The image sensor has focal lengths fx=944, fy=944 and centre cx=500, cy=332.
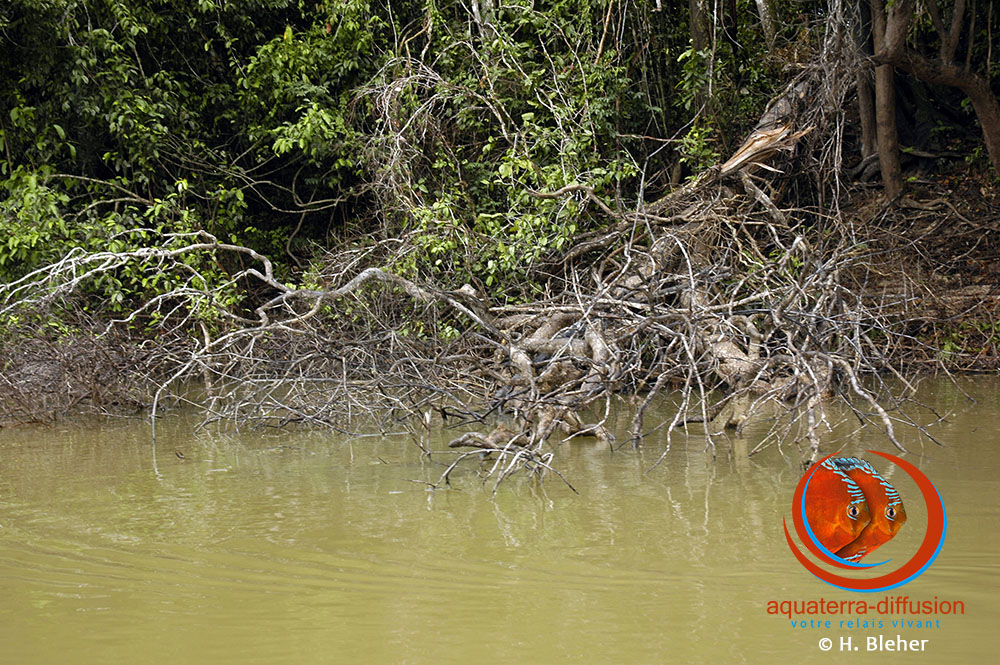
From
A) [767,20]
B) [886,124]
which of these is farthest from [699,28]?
[886,124]

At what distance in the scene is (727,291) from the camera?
23.8ft

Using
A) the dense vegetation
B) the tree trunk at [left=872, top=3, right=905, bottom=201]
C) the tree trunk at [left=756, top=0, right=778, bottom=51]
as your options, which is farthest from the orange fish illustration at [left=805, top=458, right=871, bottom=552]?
the tree trunk at [left=756, top=0, right=778, bottom=51]

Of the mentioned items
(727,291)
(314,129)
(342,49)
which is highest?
(342,49)

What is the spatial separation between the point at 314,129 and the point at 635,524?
20.7 feet

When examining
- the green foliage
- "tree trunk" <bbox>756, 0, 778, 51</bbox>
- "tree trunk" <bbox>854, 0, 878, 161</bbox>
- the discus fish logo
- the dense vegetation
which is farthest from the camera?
"tree trunk" <bbox>756, 0, 778, 51</bbox>

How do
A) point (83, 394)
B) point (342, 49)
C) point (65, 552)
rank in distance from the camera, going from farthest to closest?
point (342, 49) → point (83, 394) → point (65, 552)

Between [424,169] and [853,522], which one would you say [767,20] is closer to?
[424,169]

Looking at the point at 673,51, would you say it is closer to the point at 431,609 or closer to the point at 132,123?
the point at 132,123

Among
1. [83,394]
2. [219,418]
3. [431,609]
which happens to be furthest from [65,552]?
[83,394]

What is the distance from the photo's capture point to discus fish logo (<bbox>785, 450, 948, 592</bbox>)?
3.23 meters

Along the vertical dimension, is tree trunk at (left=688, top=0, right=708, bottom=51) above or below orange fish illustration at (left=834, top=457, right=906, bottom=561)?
above

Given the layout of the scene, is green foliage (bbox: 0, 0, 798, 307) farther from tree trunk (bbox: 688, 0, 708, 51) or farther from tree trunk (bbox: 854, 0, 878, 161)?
tree trunk (bbox: 854, 0, 878, 161)

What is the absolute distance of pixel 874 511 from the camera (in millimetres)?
3605

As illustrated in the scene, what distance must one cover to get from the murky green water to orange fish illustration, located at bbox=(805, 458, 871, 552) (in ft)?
0.57
